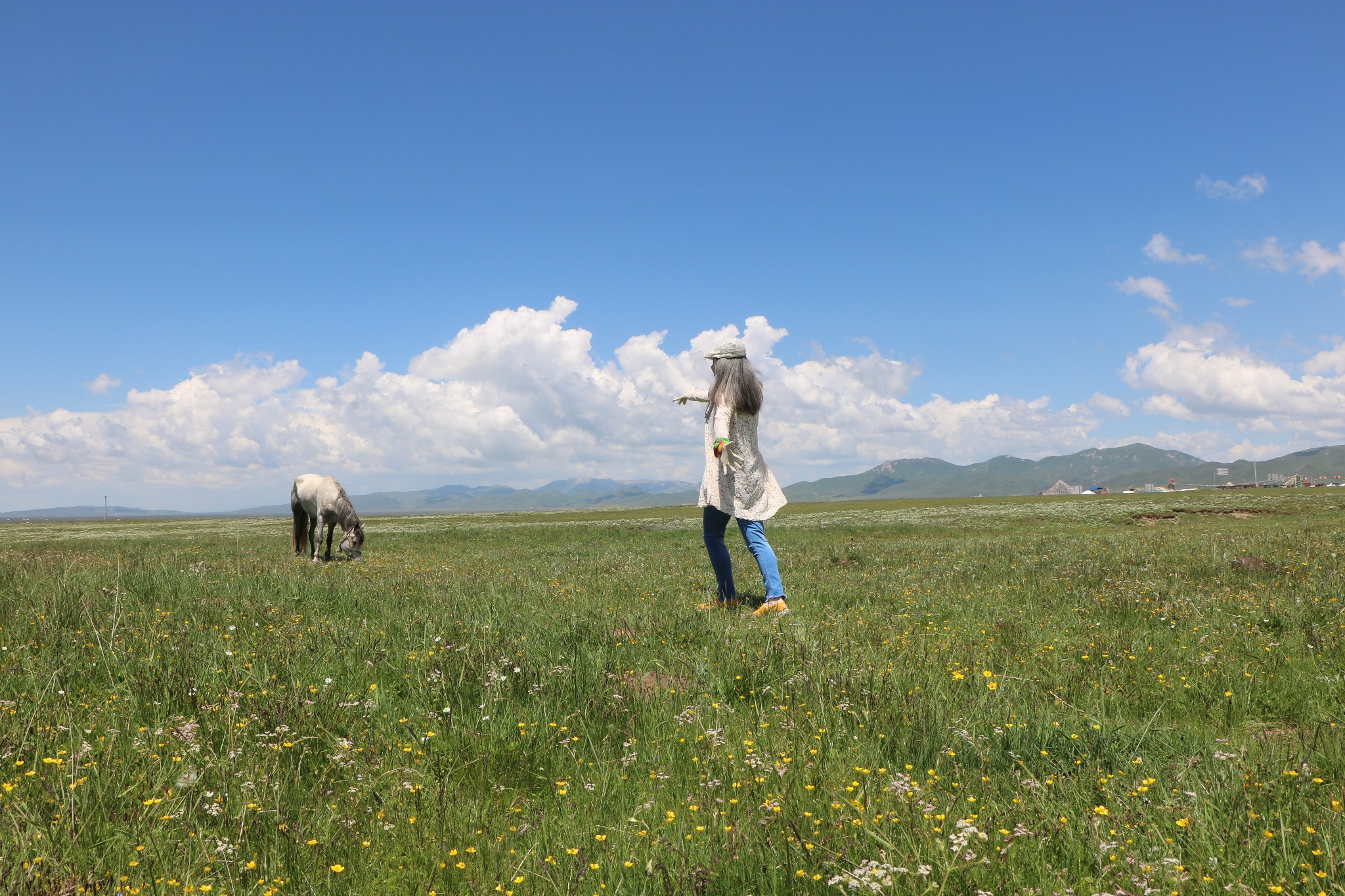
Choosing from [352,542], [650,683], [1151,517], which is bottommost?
[1151,517]

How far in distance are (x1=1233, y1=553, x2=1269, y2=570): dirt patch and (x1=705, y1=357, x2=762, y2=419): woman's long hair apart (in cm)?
900

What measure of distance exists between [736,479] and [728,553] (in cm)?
107

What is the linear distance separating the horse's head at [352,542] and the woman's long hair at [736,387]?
54.8ft

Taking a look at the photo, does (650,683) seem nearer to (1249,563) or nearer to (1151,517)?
(1249,563)

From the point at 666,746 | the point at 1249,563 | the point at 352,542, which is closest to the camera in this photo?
the point at 666,746

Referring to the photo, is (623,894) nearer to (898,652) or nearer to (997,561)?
(898,652)

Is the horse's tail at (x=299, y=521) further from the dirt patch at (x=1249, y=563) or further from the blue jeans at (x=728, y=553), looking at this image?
the dirt patch at (x=1249, y=563)

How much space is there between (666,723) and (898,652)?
264cm

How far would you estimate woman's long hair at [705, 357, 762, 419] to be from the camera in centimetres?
860

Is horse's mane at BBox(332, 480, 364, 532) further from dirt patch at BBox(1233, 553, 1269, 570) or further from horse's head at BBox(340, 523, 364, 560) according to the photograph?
dirt patch at BBox(1233, 553, 1269, 570)

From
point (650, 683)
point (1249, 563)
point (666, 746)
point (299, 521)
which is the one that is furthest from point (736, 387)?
point (299, 521)

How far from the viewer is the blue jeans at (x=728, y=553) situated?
27.8 ft

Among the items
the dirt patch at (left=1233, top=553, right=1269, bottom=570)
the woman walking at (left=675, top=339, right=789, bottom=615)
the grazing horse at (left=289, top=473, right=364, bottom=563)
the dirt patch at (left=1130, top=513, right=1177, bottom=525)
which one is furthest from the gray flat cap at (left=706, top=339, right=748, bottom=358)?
the dirt patch at (left=1130, top=513, right=1177, bottom=525)

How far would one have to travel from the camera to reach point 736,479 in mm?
8680
